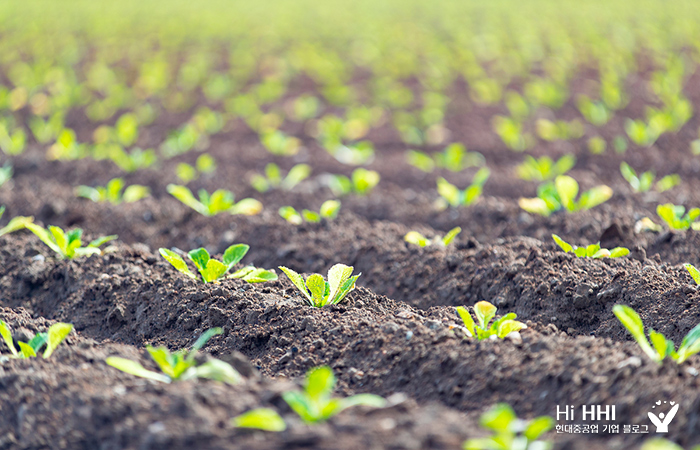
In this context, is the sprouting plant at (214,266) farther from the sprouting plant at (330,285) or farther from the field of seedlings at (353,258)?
the sprouting plant at (330,285)

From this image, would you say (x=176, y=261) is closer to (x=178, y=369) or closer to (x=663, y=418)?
(x=178, y=369)

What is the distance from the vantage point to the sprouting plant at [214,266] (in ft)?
10.0

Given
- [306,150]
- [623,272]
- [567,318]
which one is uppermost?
[623,272]

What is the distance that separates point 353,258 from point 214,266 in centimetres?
109

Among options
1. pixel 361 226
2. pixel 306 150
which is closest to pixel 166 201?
pixel 361 226

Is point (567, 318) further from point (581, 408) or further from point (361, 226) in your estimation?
point (361, 226)

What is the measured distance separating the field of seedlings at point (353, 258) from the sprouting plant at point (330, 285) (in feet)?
0.03

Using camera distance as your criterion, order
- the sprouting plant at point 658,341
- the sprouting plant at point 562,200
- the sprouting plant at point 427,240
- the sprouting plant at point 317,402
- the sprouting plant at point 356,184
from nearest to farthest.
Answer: the sprouting plant at point 317,402, the sprouting plant at point 658,341, the sprouting plant at point 427,240, the sprouting plant at point 562,200, the sprouting plant at point 356,184

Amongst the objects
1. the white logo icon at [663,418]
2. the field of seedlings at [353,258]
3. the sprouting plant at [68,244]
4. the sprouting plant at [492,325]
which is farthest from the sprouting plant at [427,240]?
the white logo icon at [663,418]

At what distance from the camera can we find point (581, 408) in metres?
2.07

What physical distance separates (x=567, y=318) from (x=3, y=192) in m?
4.41

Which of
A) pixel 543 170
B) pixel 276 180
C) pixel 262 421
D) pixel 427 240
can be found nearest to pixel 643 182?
pixel 543 170

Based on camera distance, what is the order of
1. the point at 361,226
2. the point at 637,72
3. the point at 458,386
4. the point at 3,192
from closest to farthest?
1. the point at 458,386
2. the point at 361,226
3. the point at 3,192
4. the point at 637,72

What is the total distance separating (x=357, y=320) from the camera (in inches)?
109
